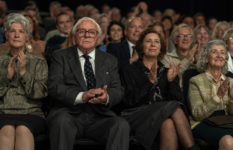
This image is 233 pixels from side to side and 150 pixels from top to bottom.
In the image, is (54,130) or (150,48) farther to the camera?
(150,48)

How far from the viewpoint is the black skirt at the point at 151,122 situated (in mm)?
3307

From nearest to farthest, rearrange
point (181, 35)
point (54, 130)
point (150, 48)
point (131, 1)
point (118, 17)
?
point (54, 130) < point (150, 48) < point (181, 35) < point (118, 17) < point (131, 1)

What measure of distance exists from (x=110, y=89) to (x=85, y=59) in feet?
1.12

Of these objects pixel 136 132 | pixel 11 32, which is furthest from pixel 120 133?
pixel 11 32

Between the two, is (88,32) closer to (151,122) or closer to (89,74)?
(89,74)

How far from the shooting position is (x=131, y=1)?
11.2 m

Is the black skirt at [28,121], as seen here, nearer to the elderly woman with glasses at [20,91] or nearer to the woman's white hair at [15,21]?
the elderly woman with glasses at [20,91]

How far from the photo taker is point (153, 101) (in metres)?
3.59

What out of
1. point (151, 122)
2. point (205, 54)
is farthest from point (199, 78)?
point (151, 122)

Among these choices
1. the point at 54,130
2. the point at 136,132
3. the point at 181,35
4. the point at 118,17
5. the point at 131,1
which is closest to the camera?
the point at 54,130

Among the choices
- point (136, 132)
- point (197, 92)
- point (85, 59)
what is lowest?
point (136, 132)

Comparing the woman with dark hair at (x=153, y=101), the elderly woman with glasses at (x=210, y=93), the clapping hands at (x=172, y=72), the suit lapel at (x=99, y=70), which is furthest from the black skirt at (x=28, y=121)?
the elderly woman with glasses at (x=210, y=93)

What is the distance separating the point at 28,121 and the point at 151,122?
0.94 metres

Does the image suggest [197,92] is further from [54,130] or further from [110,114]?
[54,130]
